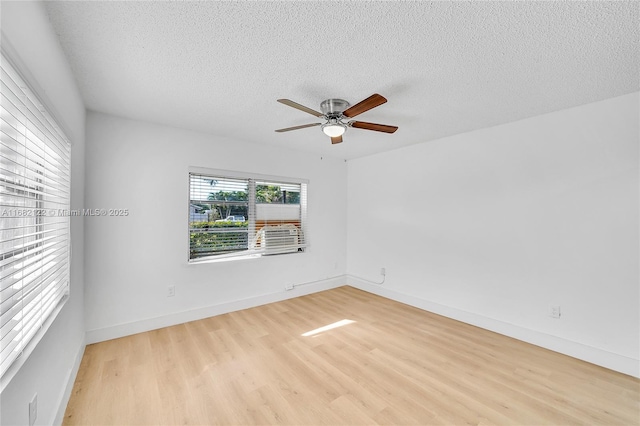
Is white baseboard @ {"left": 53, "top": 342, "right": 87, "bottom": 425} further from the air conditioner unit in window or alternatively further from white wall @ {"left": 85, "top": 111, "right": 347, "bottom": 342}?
the air conditioner unit in window

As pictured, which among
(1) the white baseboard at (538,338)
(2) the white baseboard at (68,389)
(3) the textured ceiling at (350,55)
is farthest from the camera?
(1) the white baseboard at (538,338)

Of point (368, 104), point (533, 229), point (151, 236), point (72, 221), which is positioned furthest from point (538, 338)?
point (72, 221)

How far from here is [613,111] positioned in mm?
2383

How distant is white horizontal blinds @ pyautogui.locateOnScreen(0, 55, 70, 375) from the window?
1507 mm

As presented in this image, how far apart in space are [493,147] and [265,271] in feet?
11.1

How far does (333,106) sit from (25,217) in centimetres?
213

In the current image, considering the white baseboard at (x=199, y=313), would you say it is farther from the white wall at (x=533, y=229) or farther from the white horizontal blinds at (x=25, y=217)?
Result: the white wall at (x=533, y=229)

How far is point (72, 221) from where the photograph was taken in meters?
2.14

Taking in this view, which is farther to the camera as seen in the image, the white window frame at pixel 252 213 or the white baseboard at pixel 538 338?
the white window frame at pixel 252 213

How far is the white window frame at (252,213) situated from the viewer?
339 cm

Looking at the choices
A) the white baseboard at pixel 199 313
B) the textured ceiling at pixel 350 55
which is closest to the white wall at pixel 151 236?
the white baseboard at pixel 199 313

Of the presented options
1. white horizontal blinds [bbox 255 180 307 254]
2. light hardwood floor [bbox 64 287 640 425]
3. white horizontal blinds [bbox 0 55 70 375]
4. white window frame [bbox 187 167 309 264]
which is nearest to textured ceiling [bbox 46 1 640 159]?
white horizontal blinds [bbox 0 55 70 375]

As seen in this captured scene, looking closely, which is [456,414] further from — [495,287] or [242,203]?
[242,203]

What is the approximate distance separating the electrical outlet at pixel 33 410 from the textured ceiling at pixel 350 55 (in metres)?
1.93
